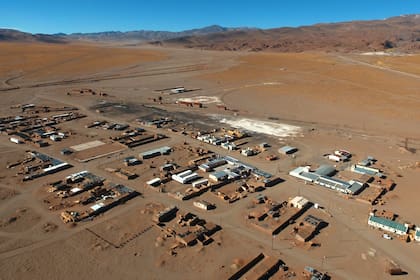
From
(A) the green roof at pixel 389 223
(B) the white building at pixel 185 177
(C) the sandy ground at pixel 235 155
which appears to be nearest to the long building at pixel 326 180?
(C) the sandy ground at pixel 235 155

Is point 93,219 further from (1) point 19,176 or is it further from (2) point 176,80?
(2) point 176,80

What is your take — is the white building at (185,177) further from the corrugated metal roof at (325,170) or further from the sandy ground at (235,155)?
the corrugated metal roof at (325,170)

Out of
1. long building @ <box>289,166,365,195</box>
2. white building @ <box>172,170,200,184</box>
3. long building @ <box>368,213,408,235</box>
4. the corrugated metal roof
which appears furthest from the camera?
the corrugated metal roof

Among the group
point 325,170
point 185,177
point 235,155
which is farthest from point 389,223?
point 235,155

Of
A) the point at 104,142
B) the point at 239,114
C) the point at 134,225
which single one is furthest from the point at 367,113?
the point at 134,225

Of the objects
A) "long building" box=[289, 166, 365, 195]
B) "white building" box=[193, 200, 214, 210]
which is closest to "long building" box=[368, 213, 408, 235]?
"long building" box=[289, 166, 365, 195]

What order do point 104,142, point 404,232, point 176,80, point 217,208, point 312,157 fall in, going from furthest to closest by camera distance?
point 176,80, point 104,142, point 312,157, point 217,208, point 404,232

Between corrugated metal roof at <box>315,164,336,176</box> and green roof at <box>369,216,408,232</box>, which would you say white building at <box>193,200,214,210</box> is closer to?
green roof at <box>369,216,408,232</box>

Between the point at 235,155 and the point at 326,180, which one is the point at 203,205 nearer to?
the point at 326,180
